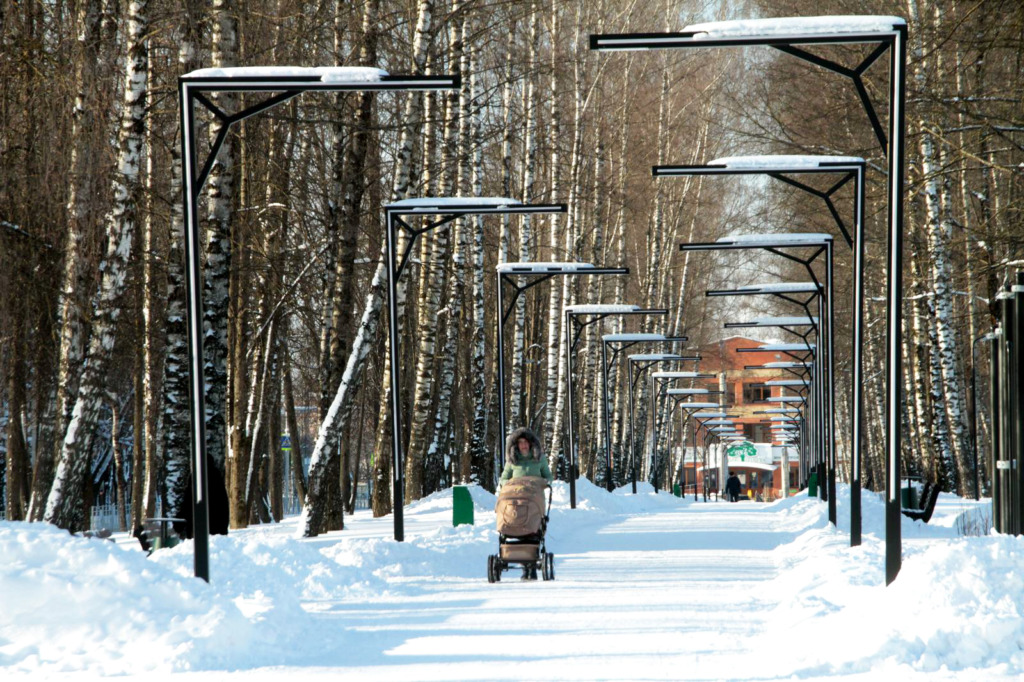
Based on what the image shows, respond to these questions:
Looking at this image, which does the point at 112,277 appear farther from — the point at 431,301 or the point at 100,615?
the point at 431,301

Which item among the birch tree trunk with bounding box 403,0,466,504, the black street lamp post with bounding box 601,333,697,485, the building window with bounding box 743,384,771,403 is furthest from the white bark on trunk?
the building window with bounding box 743,384,771,403

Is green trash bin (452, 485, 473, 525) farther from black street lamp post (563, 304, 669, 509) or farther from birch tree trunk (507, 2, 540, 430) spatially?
birch tree trunk (507, 2, 540, 430)

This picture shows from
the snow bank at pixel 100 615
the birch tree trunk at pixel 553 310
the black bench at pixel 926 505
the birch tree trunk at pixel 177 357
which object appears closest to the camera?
the snow bank at pixel 100 615

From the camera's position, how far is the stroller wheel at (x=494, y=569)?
42.5ft

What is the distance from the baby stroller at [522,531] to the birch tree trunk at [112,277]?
172 inches

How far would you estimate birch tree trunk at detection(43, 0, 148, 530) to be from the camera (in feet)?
45.5

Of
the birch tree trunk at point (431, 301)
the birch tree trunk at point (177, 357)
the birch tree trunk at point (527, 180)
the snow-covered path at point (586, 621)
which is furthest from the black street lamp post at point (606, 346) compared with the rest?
the birch tree trunk at point (177, 357)

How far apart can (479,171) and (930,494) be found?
997 centimetres

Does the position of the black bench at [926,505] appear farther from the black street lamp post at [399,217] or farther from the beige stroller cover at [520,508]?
the beige stroller cover at [520,508]

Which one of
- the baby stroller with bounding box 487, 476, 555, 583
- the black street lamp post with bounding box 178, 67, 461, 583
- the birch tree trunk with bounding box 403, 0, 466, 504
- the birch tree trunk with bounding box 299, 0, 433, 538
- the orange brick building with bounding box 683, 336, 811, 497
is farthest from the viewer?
the orange brick building with bounding box 683, 336, 811, 497

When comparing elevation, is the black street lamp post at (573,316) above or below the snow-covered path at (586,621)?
above

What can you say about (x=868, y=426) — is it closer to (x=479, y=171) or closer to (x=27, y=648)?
(x=479, y=171)

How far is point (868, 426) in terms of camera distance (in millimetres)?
50344

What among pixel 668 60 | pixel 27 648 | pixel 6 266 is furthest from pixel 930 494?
pixel 668 60
